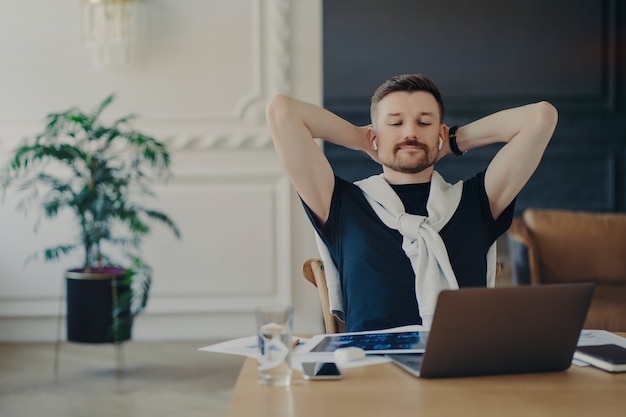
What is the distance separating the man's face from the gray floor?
148 centimetres

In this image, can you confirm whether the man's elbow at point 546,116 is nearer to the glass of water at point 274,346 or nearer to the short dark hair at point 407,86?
the short dark hair at point 407,86

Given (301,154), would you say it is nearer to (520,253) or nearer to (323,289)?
(323,289)

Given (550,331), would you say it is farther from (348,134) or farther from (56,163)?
(56,163)

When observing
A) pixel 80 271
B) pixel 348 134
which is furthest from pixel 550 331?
pixel 80 271

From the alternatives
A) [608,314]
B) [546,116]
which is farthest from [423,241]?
[608,314]

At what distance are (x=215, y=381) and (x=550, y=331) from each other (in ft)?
8.43

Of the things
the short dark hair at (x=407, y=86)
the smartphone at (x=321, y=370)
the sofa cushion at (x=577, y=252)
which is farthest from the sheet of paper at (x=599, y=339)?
the sofa cushion at (x=577, y=252)

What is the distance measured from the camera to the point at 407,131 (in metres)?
1.95

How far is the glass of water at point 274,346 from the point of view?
1.25 m

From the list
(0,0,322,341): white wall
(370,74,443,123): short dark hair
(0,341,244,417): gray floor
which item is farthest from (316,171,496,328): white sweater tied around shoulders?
(0,0,322,341): white wall

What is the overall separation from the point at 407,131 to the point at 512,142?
277 millimetres

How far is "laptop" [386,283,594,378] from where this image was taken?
3.95 feet

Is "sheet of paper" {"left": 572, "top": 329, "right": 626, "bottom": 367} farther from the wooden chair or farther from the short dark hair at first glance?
the short dark hair

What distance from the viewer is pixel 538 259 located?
4.02 metres
